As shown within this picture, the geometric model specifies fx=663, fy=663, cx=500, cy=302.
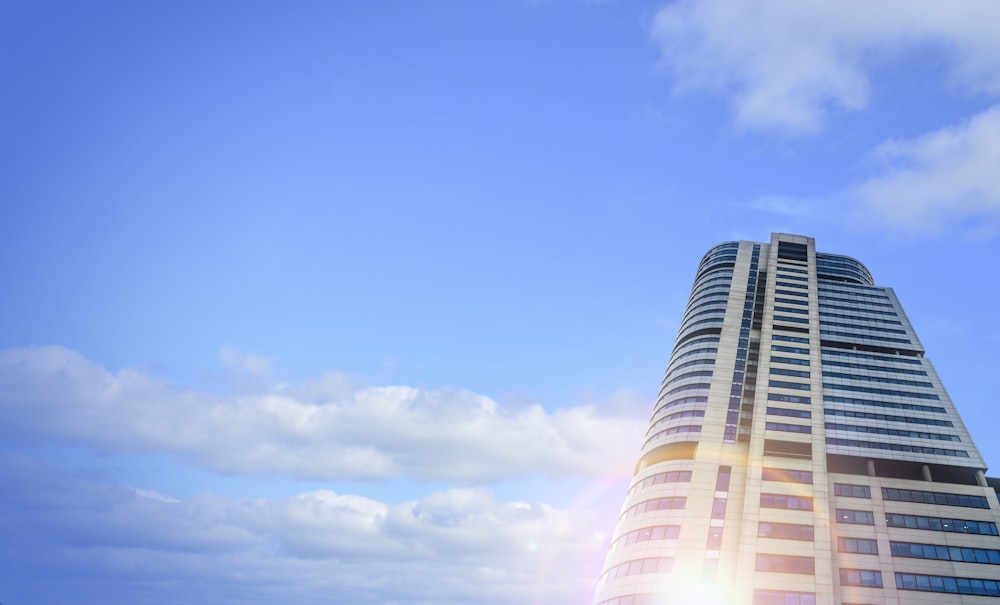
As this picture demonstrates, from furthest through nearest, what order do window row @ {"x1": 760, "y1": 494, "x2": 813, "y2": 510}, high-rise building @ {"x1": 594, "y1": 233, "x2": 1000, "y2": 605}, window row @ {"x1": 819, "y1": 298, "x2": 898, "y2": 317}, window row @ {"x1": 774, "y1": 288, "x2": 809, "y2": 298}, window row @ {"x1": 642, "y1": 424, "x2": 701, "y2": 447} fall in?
window row @ {"x1": 819, "y1": 298, "x2": 898, "y2": 317} < window row @ {"x1": 774, "y1": 288, "x2": 809, "y2": 298} < window row @ {"x1": 642, "y1": 424, "x2": 701, "y2": 447} < window row @ {"x1": 760, "y1": 494, "x2": 813, "y2": 510} < high-rise building @ {"x1": 594, "y1": 233, "x2": 1000, "y2": 605}

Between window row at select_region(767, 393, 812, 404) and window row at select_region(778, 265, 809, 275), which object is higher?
window row at select_region(778, 265, 809, 275)

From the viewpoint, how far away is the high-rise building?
95562 millimetres

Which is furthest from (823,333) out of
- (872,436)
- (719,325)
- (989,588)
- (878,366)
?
(989,588)

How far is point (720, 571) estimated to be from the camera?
312ft

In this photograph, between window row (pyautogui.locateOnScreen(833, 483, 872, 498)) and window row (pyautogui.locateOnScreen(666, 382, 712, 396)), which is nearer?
window row (pyautogui.locateOnScreen(833, 483, 872, 498))

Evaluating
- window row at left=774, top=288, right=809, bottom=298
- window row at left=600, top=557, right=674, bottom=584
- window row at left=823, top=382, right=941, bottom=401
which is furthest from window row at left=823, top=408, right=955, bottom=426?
window row at left=600, top=557, right=674, bottom=584

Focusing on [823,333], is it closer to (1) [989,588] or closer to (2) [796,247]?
(2) [796,247]

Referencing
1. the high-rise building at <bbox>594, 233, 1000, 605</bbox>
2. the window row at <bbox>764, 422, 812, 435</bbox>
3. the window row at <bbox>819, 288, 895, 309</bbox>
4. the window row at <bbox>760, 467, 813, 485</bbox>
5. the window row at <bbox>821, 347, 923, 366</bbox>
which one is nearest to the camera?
the high-rise building at <bbox>594, 233, 1000, 605</bbox>

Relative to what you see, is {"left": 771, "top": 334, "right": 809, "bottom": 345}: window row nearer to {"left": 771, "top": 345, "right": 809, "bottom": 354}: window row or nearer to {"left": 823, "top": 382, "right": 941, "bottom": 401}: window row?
{"left": 771, "top": 345, "right": 809, "bottom": 354}: window row

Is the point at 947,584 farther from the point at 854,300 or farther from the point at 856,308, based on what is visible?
the point at 854,300

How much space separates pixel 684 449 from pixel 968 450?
162ft

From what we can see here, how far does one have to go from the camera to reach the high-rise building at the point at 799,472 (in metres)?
95.6

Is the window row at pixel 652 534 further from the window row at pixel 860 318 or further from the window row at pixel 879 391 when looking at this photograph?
the window row at pixel 860 318

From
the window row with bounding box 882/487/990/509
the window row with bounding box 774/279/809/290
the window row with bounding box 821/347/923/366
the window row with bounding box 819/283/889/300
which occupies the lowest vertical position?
the window row with bounding box 882/487/990/509
